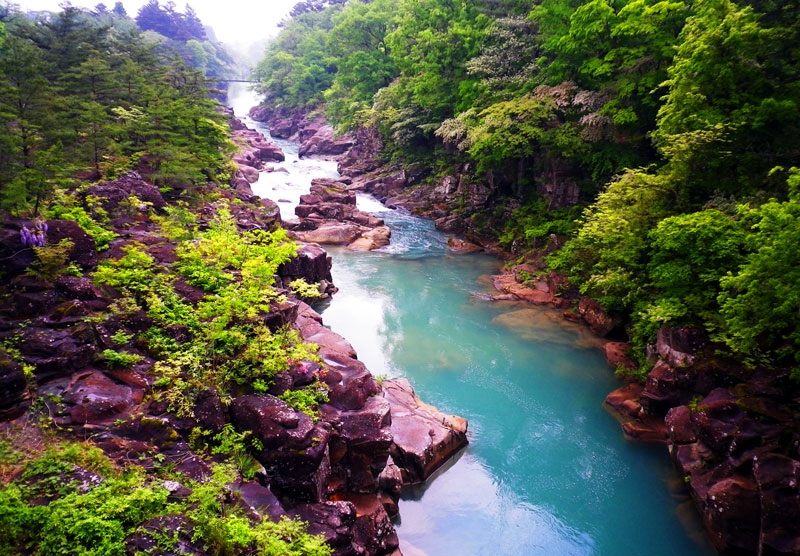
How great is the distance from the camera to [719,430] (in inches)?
357

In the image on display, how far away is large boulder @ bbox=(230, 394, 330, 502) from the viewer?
728 cm

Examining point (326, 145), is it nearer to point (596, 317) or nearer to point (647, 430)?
point (596, 317)

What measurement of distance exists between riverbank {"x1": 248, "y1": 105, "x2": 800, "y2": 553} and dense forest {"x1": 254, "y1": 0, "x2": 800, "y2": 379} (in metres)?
0.73

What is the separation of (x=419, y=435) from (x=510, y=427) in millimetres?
3081

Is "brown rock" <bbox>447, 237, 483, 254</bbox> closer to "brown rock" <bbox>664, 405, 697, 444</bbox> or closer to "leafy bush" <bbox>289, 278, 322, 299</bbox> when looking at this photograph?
"leafy bush" <bbox>289, 278, 322, 299</bbox>

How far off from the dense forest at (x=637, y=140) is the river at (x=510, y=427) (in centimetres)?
308

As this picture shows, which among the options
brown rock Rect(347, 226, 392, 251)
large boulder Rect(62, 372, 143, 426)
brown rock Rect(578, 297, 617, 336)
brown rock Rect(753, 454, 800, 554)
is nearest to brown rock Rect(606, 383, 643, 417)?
brown rock Rect(578, 297, 617, 336)

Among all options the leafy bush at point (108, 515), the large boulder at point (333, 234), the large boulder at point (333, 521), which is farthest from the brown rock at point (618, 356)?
the large boulder at point (333, 234)

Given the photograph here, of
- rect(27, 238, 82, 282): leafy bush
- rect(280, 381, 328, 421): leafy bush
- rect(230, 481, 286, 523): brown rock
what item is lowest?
rect(230, 481, 286, 523): brown rock

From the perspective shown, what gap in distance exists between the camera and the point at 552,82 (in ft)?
70.2

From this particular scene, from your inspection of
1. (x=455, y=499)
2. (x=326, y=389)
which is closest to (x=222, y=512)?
(x=326, y=389)

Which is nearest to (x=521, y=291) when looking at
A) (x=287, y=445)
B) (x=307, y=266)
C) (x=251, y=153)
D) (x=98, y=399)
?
(x=307, y=266)

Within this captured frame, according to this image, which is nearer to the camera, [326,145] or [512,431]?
[512,431]

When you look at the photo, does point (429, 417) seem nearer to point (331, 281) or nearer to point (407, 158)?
point (331, 281)
